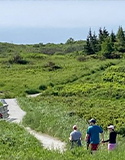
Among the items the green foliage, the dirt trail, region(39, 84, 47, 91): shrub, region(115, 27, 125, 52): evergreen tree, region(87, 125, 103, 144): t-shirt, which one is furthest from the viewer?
region(115, 27, 125, 52): evergreen tree

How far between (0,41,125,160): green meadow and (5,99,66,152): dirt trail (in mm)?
325

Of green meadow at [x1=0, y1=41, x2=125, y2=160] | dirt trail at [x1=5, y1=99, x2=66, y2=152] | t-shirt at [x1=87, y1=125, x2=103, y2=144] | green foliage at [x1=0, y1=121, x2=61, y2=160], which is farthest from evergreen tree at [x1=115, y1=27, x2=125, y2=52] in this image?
t-shirt at [x1=87, y1=125, x2=103, y2=144]

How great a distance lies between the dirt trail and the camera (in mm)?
17469

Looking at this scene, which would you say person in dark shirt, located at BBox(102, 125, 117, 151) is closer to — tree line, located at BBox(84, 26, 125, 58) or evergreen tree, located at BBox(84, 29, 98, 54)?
tree line, located at BBox(84, 26, 125, 58)

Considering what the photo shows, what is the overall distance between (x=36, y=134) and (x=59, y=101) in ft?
38.0

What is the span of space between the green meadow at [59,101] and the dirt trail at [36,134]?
1.07 ft

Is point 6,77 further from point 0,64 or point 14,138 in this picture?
point 14,138

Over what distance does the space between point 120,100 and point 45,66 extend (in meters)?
25.6

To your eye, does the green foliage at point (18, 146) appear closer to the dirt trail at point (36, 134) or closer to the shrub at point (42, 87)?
the dirt trail at point (36, 134)

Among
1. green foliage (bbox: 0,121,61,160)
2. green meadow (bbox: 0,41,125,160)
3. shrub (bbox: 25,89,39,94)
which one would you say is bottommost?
shrub (bbox: 25,89,39,94)

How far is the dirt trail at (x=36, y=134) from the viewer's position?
17.5 m

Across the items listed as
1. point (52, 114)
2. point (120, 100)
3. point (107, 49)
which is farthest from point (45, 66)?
point (52, 114)

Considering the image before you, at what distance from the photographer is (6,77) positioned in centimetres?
4916

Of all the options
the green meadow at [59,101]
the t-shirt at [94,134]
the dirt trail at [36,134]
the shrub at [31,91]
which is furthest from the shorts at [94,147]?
the shrub at [31,91]
